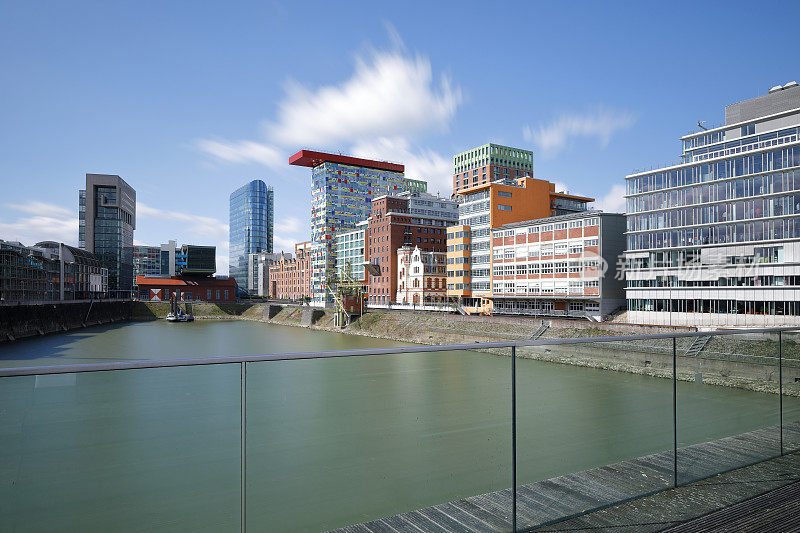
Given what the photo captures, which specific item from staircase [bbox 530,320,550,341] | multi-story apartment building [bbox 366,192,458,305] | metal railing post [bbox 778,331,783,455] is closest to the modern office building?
multi-story apartment building [bbox 366,192,458,305]

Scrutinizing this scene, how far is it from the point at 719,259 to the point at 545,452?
43128mm

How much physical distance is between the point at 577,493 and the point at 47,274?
111557 millimetres

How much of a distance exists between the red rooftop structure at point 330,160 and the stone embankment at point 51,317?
200 ft

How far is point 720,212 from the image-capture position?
4059 cm

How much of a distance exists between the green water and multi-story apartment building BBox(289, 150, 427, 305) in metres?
114

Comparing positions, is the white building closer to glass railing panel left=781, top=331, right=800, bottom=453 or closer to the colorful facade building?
the colorful facade building

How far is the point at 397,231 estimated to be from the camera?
85.0 m

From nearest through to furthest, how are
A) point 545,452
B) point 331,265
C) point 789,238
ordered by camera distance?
point 545,452
point 789,238
point 331,265

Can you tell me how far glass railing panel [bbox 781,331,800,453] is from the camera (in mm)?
5086

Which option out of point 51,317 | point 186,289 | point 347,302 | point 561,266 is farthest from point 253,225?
point 561,266

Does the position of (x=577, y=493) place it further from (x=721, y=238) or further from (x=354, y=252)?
(x=354, y=252)

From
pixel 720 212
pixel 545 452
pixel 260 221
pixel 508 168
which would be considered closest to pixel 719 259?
pixel 720 212

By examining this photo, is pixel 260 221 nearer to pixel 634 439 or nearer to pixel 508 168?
pixel 508 168

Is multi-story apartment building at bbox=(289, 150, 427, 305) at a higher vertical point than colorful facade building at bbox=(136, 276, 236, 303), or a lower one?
higher
